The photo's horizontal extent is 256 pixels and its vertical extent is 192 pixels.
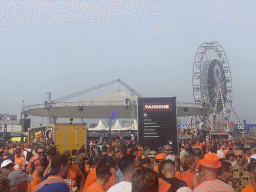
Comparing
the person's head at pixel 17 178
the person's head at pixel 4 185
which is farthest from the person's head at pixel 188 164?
the person's head at pixel 4 185

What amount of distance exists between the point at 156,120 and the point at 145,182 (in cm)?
1302

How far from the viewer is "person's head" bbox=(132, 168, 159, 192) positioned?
3.11 metres

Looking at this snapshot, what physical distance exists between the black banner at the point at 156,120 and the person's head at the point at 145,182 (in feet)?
42.1

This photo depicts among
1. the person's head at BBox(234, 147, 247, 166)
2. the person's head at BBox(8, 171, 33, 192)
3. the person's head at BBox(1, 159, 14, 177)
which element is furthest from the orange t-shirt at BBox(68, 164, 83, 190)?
the person's head at BBox(234, 147, 247, 166)

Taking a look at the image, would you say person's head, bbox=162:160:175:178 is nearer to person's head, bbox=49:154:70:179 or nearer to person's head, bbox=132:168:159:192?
person's head, bbox=49:154:70:179

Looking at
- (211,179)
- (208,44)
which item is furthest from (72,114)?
(211,179)

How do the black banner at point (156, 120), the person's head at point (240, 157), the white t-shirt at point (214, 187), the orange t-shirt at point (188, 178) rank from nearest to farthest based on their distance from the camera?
1. the white t-shirt at point (214, 187)
2. the orange t-shirt at point (188, 178)
3. the person's head at point (240, 157)
4. the black banner at point (156, 120)

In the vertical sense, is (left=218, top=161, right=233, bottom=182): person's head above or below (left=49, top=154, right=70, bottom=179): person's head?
below

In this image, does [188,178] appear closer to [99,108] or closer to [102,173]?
[102,173]

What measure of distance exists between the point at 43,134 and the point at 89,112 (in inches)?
1712

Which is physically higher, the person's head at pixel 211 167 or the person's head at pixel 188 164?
the person's head at pixel 211 167

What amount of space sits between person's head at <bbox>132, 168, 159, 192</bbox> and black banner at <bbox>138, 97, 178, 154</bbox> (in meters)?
12.8

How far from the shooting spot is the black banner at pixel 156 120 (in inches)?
629

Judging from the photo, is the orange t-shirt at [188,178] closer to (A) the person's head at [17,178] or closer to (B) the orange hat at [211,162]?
(B) the orange hat at [211,162]
